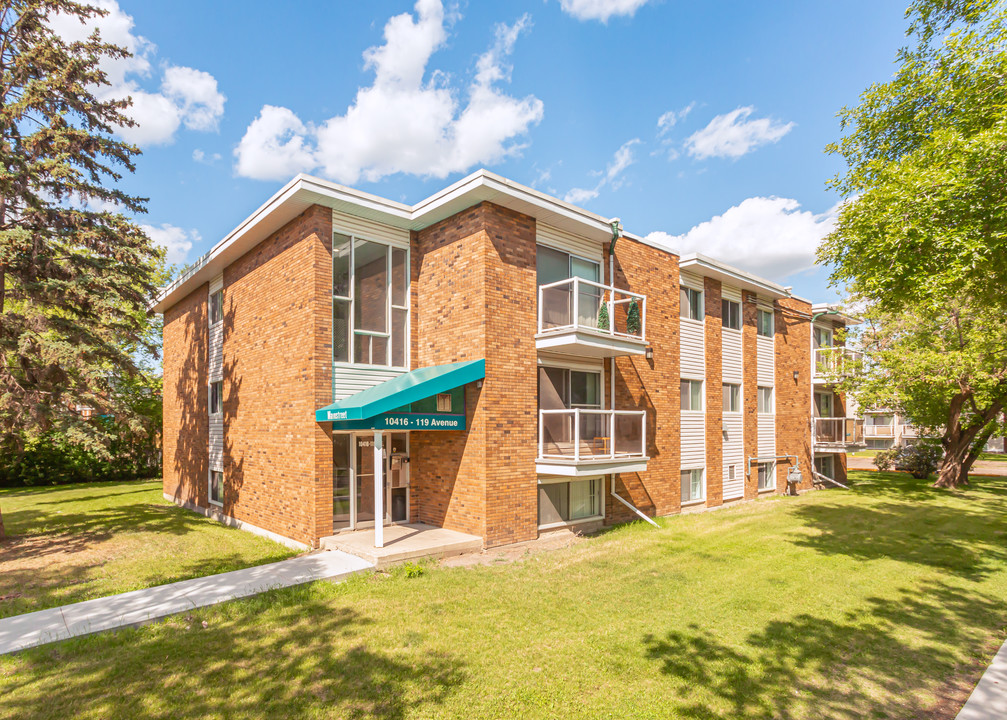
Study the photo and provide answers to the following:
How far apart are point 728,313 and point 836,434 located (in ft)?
27.7

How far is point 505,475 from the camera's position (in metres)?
10.7

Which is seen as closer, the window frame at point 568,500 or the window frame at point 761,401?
the window frame at point 568,500

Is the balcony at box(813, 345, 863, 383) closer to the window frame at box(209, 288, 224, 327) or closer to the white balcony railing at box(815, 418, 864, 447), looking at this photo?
the white balcony railing at box(815, 418, 864, 447)

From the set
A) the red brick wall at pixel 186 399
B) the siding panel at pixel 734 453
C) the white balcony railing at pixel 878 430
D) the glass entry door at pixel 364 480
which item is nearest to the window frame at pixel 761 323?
the siding panel at pixel 734 453

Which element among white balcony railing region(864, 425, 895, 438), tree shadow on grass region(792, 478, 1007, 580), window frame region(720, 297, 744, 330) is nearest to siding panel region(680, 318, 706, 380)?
window frame region(720, 297, 744, 330)

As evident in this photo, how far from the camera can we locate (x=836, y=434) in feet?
70.9

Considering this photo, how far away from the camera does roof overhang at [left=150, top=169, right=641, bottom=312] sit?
10.3m

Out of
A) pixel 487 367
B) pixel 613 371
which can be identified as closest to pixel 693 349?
pixel 613 371

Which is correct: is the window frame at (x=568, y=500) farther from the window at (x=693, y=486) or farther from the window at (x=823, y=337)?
the window at (x=823, y=337)

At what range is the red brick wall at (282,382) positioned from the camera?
10.4 meters

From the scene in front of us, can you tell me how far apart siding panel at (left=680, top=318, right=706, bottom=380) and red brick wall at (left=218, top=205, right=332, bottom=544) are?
10.5 m

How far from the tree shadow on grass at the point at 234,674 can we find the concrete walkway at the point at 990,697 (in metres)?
4.77

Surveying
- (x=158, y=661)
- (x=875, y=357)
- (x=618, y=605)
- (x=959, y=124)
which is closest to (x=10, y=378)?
(x=158, y=661)

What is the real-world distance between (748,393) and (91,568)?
18.4 meters
